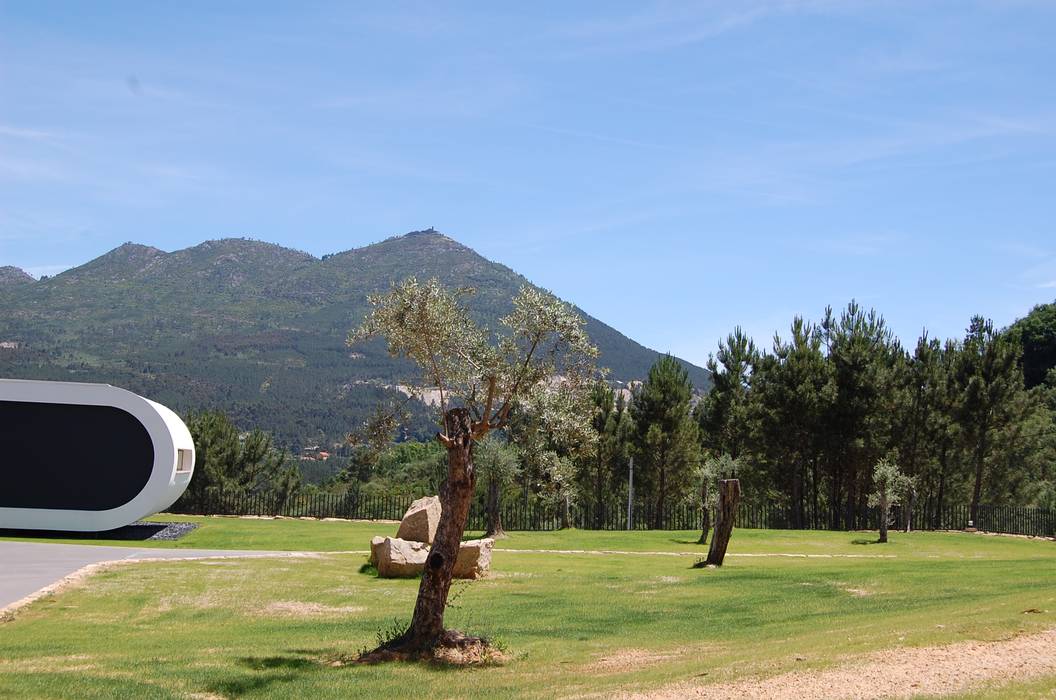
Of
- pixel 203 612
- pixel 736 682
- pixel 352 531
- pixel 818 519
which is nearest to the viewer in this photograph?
pixel 736 682

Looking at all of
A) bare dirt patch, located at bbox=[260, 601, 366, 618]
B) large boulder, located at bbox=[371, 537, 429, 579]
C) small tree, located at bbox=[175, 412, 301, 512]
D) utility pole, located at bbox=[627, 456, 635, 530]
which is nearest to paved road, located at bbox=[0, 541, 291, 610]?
bare dirt patch, located at bbox=[260, 601, 366, 618]

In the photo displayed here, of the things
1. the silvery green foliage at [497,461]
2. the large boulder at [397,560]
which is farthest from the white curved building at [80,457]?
the large boulder at [397,560]

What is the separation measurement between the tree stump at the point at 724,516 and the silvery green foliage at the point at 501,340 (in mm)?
8588

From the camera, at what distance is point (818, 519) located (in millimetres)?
52969

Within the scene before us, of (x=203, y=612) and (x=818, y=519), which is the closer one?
(x=203, y=612)

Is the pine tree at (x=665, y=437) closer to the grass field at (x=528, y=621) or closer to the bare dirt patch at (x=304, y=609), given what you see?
the grass field at (x=528, y=621)

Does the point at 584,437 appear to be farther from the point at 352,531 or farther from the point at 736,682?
the point at 352,531

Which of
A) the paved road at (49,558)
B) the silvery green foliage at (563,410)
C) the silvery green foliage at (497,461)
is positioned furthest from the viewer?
the silvery green foliage at (497,461)

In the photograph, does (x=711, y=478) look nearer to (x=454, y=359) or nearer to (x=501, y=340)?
(x=454, y=359)

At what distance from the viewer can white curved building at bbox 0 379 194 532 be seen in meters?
31.0

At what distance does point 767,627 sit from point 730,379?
3796 centimetres

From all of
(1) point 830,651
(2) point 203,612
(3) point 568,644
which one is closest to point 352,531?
(2) point 203,612

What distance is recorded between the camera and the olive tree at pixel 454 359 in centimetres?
1280

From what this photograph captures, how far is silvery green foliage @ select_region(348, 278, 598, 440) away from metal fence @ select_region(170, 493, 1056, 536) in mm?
25768
